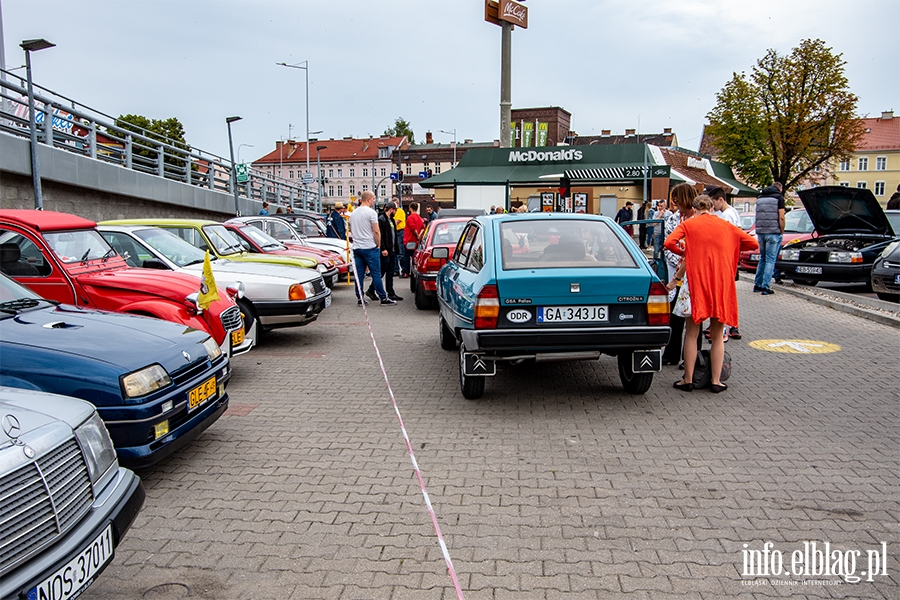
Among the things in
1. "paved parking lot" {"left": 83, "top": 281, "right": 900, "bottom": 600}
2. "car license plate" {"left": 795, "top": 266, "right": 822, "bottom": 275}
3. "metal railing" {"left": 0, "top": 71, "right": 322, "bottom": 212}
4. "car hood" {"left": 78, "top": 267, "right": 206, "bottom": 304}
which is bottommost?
"paved parking lot" {"left": 83, "top": 281, "right": 900, "bottom": 600}

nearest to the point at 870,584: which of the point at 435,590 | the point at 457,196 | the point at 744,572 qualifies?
the point at 744,572

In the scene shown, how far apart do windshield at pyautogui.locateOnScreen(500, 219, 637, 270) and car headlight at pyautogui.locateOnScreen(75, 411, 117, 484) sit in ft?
11.8

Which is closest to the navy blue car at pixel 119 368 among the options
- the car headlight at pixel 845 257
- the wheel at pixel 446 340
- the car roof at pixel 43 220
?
the car roof at pixel 43 220

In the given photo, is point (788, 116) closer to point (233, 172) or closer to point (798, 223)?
point (798, 223)

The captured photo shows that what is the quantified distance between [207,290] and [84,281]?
1086 millimetres

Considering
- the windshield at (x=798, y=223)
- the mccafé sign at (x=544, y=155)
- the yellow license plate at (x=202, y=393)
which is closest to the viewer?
the yellow license plate at (x=202, y=393)

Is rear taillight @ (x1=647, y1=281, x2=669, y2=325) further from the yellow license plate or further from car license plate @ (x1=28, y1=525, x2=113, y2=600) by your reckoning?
car license plate @ (x1=28, y1=525, x2=113, y2=600)

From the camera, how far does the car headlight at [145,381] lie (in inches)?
162

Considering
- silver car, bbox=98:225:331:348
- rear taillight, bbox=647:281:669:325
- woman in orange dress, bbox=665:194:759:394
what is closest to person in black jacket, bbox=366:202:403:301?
silver car, bbox=98:225:331:348

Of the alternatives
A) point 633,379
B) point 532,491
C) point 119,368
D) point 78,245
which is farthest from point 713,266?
point 78,245

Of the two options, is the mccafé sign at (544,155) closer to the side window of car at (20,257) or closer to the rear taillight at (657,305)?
the rear taillight at (657,305)

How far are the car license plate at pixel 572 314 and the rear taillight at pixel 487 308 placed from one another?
36 centimetres

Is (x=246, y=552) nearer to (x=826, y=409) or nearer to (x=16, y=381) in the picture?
(x=16, y=381)

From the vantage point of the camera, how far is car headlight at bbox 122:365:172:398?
13.5ft
